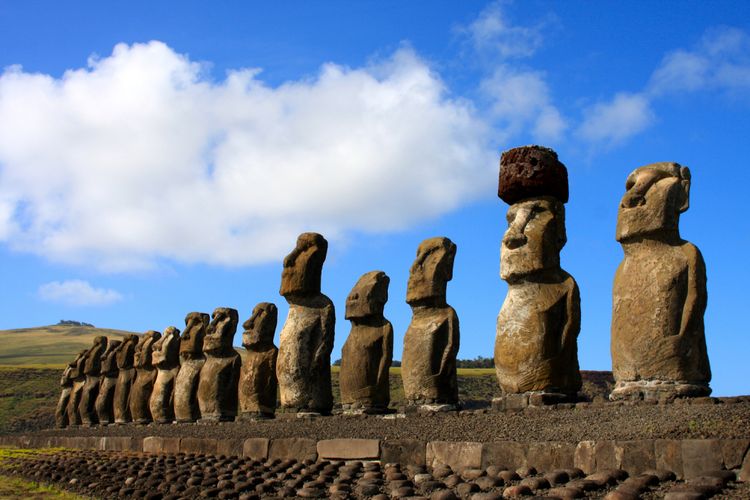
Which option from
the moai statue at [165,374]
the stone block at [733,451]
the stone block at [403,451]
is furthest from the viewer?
the moai statue at [165,374]

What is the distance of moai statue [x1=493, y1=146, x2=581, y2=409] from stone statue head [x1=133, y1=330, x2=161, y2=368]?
13.2 metres

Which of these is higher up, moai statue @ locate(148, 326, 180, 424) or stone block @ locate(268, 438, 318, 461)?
moai statue @ locate(148, 326, 180, 424)

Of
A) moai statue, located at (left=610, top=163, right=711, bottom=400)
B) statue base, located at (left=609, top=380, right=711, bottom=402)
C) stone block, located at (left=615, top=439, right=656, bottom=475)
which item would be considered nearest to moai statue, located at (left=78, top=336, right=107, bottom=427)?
moai statue, located at (left=610, top=163, right=711, bottom=400)

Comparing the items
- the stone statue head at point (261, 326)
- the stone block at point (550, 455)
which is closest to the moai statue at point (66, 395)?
the stone statue head at point (261, 326)

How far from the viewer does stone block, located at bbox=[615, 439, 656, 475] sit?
21.2 ft

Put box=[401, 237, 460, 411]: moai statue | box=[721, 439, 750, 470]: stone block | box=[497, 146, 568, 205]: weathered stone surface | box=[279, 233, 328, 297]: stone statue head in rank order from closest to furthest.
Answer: box=[721, 439, 750, 470]: stone block → box=[497, 146, 568, 205]: weathered stone surface → box=[401, 237, 460, 411]: moai statue → box=[279, 233, 328, 297]: stone statue head

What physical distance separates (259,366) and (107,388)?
9.68m

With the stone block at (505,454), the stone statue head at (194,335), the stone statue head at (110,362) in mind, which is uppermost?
the stone statue head at (194,335)

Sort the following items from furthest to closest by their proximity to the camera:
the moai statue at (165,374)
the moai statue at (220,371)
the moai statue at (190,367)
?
1. the moai statue at (165,374)
2. the moai statue at (190,367)
3. the moai statue at (220,371)

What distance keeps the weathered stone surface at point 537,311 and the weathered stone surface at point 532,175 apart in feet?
0.55

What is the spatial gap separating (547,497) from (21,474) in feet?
36.7

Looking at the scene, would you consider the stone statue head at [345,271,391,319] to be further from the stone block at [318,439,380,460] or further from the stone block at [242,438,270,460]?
the stone block at [318,439,380,460]

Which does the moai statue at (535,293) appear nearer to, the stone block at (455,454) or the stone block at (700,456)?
the stone block at (455,454)

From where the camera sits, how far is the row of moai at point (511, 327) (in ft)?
28.8
